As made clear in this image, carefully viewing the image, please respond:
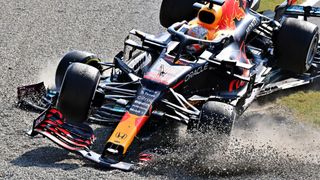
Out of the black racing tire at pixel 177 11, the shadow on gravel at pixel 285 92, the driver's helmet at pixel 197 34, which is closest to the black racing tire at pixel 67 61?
the driver's helmet at pixel 197 34

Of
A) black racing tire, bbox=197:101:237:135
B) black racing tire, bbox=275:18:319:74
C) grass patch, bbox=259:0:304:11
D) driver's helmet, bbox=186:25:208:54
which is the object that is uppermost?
driver's helmet, bbox=186:25:208:54

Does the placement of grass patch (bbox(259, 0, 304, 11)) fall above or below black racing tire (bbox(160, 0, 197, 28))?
below

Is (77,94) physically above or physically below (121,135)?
above

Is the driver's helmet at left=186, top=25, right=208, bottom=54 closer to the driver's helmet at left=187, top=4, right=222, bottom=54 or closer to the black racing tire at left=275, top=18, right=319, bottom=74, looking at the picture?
the driver's helmet at left=187, top=4, right=222, bottom=54

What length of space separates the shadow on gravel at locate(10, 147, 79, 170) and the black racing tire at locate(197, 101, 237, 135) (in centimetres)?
165

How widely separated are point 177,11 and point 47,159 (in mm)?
4863

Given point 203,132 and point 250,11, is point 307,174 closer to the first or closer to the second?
point 203,132

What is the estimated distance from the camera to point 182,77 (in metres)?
9.84

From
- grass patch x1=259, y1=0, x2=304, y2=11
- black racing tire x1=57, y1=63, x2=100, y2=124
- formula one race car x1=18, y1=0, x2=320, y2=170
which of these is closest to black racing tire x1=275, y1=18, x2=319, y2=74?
formula one race car x1=18, y1=0, x2=320, y2=170

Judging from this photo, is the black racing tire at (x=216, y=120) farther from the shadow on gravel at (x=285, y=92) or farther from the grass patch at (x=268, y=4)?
the grass patch at (x=268, y=4)

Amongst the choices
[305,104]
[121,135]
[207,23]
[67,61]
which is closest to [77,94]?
[121,135]

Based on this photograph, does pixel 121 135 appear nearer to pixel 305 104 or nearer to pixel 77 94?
pixel 77 94

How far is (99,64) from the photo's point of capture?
1116 cm

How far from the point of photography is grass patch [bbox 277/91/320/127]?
37.2 feet
